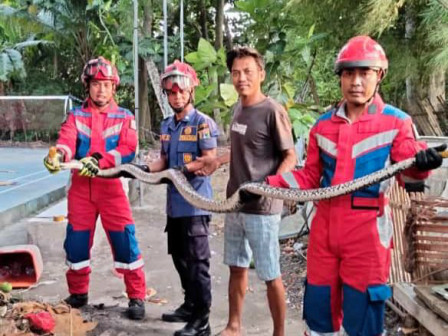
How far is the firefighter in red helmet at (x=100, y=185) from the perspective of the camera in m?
3.41

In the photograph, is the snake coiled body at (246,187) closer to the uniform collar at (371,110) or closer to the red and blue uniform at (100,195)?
the red and blue uniform at (100,195)

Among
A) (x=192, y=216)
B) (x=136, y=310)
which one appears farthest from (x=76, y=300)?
(x=192, y=216)

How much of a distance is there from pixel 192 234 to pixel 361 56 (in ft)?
4.95

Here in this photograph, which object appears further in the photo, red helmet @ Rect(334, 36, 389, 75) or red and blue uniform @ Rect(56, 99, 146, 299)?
red and blue uniform @ Rect(56, 99, 146, 299)

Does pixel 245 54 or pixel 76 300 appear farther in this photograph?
pixel 76 300

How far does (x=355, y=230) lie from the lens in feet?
7.04

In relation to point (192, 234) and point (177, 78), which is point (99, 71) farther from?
point (192, 234)

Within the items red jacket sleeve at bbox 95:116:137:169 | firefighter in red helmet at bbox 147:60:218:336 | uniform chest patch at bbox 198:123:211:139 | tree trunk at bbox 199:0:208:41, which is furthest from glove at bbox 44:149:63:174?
tree trunk at bbox 199:0:208:41

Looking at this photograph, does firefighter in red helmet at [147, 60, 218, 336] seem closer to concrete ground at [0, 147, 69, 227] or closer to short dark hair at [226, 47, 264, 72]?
short dark hair at [226, 47, 264, 72]

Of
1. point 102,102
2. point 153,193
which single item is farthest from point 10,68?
point 102,102

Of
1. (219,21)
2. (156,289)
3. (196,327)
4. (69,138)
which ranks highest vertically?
(219,21)

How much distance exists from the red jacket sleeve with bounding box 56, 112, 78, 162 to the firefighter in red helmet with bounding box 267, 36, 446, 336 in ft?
5.83

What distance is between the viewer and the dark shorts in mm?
3152

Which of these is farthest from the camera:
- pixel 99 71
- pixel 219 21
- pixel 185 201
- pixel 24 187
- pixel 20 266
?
pixel 219 21
